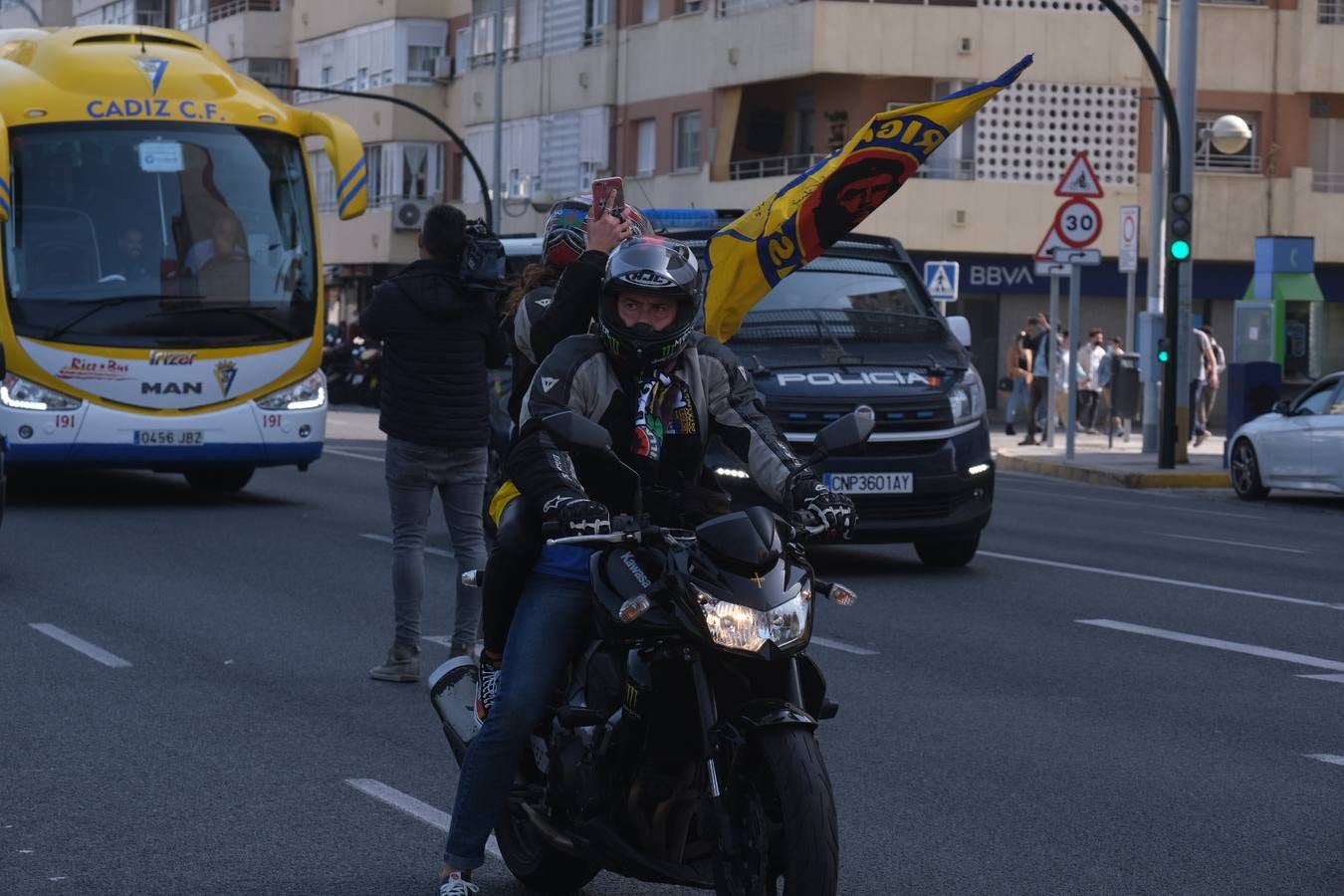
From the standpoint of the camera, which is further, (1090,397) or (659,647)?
(1090,397)

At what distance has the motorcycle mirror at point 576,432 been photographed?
5.18 meters

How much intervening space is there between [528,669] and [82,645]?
5.97 metres

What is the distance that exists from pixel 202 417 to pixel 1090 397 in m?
22.7

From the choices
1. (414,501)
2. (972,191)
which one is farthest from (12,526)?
(972,191)

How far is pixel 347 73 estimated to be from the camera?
66312mm

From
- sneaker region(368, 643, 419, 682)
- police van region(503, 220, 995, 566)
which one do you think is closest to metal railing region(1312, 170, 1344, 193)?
police van region(503, 220, 995, 566)

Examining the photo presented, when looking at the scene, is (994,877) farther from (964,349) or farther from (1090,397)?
(1090,397)

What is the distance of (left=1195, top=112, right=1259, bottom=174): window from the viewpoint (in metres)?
46.5

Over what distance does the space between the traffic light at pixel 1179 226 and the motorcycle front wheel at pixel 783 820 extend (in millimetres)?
23145

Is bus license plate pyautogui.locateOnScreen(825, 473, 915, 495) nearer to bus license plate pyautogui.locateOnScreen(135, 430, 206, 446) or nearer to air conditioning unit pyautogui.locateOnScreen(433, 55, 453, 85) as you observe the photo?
bus license plate pyautogui.locateOnScreen(135, 430, 206, 446)

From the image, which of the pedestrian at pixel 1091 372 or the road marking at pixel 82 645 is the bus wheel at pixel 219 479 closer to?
the road marking at pixel 82 645

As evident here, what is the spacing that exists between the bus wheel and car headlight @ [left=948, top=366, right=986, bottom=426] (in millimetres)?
8063

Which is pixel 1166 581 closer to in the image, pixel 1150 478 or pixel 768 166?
pixel 1150 478

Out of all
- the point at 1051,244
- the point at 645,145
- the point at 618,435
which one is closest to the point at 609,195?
the point at 618,435
